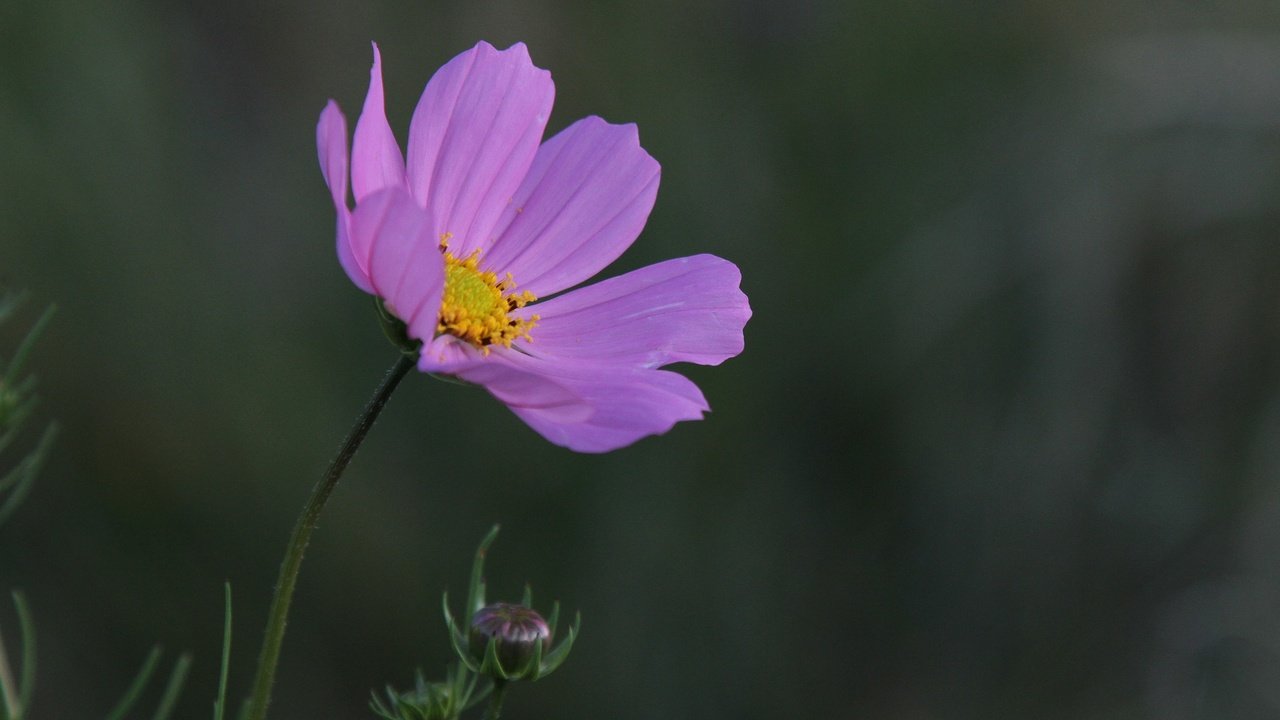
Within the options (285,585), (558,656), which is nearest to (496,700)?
(558,656)

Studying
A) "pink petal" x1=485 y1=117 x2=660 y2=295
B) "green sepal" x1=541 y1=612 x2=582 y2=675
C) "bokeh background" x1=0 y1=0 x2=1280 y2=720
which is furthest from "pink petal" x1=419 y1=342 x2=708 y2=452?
"bokeh background" x1=0 y1=0 x2=1280 y2=720

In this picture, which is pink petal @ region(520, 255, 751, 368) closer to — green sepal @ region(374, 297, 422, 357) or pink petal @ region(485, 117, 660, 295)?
pink petal @ region(485, 117, 660, 295)

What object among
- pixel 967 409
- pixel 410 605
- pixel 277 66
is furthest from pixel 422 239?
pixel 277 66

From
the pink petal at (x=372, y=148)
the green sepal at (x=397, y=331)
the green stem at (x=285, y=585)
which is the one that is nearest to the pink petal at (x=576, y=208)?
the pink petal at (x=372, y=148)

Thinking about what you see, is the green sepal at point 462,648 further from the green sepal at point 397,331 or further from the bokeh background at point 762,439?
the bokeh background at point 762,439

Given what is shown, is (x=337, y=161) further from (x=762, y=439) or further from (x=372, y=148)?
(x=762, y=439)
